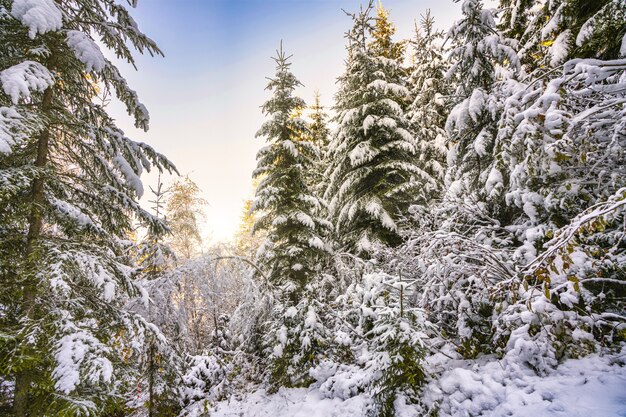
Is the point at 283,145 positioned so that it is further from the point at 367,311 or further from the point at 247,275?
the point at 367,311

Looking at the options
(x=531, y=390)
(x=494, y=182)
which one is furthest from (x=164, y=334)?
(x=494, y=182)

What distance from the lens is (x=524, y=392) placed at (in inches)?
151

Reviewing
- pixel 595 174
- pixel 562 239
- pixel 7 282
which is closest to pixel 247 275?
pixel 7 282

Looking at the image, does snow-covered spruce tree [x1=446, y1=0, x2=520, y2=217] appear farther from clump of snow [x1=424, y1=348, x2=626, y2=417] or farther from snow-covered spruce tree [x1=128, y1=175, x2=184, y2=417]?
snow-covered spruce tree [x1=128, y1=175, x2=184, y2=417]

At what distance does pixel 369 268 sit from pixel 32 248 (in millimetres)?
7545

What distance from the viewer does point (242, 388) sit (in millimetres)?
8797

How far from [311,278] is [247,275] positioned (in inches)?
129

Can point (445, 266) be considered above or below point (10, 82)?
below

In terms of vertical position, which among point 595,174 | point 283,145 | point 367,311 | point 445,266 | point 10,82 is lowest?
point 367,311

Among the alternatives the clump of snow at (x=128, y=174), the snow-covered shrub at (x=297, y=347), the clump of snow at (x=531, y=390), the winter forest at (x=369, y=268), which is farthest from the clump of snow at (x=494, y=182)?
the clump of snow at (x=128, y=174)

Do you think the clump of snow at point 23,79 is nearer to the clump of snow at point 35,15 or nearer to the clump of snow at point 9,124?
the clump of snow at point 9,124

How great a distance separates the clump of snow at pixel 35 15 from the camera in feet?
11.7

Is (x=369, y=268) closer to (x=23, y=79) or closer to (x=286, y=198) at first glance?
(x=286, y=198)

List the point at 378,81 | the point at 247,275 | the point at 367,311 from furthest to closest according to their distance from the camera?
the point at 378,81 → the point at 247,275 → the point at 367,311
